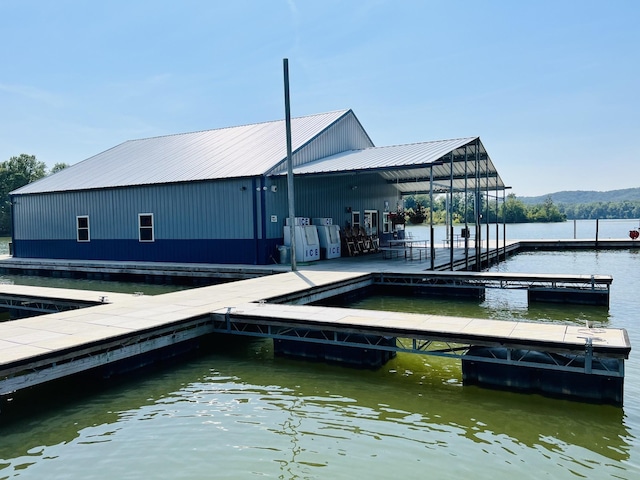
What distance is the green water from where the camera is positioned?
430cm

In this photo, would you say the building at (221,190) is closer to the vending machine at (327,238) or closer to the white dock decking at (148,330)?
the vending machine at (327,238)

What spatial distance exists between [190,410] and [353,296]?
7800 millimetres

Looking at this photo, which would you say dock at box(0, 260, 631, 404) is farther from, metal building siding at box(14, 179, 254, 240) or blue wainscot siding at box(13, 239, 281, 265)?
metal building siding at box(14, 179, 254, 240)

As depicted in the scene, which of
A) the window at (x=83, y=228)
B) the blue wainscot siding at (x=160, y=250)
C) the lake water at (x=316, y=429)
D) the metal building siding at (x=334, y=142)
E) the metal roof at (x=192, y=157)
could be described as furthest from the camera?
the window at (x=83, y=228)

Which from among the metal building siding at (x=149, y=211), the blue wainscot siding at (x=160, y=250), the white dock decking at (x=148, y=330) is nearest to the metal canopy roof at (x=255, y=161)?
the metal building siding at (x=149, y=211)

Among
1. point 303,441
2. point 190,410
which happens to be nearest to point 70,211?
point 190,410

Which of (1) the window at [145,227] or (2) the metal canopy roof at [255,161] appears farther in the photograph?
Result: (1) the window at [145,227]

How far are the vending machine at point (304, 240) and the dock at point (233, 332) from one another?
6.51 meters

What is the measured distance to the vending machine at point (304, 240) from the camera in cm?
1623

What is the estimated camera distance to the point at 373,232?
74.4ft

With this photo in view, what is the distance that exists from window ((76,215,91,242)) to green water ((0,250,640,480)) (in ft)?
48.6

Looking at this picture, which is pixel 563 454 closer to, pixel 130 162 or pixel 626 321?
pixel 626 321

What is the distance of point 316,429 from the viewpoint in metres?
5.06

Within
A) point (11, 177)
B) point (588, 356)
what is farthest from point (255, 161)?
point (11, 177)
